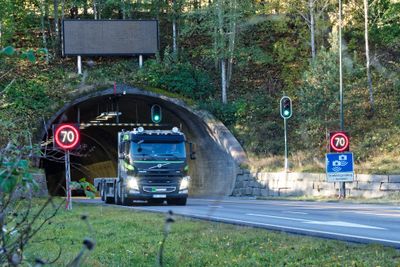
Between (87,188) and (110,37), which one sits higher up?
(110,37)

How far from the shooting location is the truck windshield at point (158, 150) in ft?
95.9

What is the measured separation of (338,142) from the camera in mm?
32188

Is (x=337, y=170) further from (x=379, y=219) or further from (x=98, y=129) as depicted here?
(x=98, y=129)

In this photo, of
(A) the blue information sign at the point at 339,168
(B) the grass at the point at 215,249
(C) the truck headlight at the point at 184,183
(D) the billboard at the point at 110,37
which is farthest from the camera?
(D) the billboard at the point at 110,37

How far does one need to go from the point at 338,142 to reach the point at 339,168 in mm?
1845

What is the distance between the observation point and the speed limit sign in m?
32.0

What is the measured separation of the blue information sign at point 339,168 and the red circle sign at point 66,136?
36.6ft

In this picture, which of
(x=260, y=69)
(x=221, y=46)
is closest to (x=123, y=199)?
(x=221, y=46)

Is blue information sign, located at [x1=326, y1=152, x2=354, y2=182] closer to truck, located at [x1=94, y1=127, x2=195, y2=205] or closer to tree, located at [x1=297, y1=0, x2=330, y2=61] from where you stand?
truck, located at [x1=94, y1=127, x2=195, y2=205]

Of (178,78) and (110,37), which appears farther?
(110,37)

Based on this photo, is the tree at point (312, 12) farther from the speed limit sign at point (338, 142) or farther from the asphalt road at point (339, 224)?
the asphalt road at point (339, 224)

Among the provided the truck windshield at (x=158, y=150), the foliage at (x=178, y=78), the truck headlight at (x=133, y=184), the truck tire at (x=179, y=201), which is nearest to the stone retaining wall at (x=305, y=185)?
the truck tire at (x=179, y=201)

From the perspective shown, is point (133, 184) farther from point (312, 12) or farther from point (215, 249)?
point (312, 12)

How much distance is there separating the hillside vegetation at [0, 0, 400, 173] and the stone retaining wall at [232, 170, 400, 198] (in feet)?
3.21
